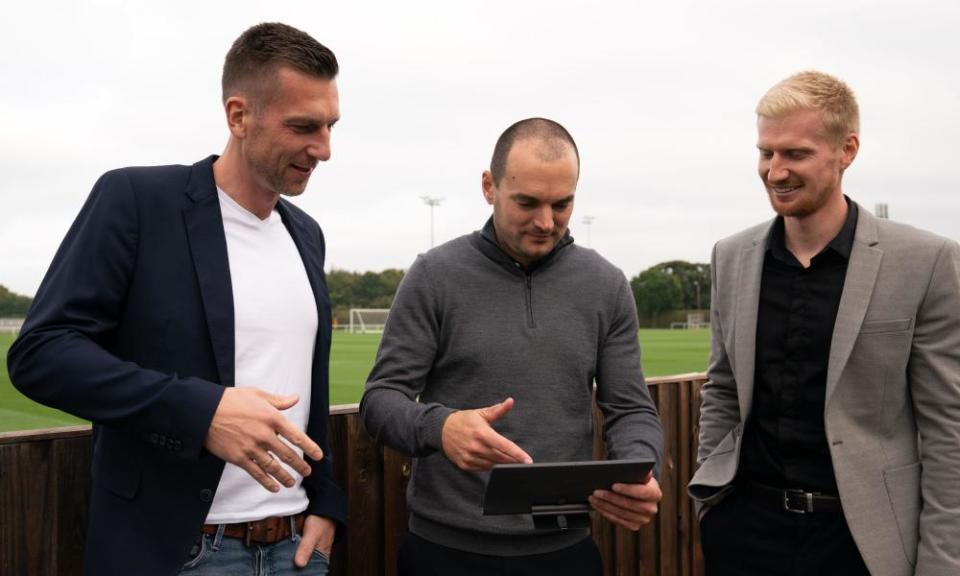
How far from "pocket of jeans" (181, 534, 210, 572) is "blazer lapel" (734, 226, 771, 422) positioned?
5.63 feet

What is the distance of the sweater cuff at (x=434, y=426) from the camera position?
2.30 meters

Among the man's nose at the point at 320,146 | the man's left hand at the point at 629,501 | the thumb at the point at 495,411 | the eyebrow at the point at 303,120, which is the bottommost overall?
the man's left hand at the point at 629,501

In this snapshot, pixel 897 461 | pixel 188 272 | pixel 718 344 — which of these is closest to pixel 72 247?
pixel 188 272

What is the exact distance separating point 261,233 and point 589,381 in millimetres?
1062

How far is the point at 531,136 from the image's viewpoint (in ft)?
8.42

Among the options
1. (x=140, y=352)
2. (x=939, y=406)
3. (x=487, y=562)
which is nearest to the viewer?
(x=140, y=352)

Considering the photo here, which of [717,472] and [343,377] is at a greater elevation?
[717,472]

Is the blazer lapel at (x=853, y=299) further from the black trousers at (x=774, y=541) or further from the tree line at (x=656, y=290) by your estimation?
the tree line at (x=656, y=290)

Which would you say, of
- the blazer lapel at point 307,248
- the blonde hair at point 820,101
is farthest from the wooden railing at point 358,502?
the blonde hair at point 820,101

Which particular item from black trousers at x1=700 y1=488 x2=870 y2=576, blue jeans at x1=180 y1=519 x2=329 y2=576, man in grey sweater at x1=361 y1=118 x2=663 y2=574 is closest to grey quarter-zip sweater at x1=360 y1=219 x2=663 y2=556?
man in grey sweater at x1=361 y1=118 x2=663 y2=574

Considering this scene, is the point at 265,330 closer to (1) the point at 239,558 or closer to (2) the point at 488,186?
(1) the point at 239,558

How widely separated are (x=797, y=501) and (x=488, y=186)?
4.54ft

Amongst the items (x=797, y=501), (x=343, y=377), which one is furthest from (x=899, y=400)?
(x=343, y=377)

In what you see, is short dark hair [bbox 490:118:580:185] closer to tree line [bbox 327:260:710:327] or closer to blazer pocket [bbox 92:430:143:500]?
blazer pocket [bbox 92:430:143:500]
